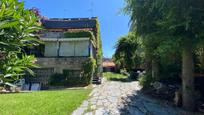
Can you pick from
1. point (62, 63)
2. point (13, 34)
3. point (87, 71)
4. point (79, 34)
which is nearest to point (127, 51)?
point (79, 34)

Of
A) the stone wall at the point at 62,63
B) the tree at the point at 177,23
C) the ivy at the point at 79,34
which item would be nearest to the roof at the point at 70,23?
the ivy at the point at 79,34

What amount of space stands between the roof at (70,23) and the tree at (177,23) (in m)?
15.6

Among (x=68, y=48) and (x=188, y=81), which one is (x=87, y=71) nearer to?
(x=68, y=48)

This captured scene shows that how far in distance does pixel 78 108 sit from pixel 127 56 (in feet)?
79.8

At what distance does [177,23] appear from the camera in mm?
9461

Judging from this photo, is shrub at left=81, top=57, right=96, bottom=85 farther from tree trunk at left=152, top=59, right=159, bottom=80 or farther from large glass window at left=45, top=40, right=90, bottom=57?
tree trunk at left=152, top=59, right=159, bottom=80

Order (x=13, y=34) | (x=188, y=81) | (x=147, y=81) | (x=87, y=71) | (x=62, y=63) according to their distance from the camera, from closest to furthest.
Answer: (x=13, y=34), (x=188, y=81), (x=147, y=81), (x=87, y=71), (x=62, y=63)

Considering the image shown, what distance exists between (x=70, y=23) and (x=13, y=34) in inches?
963

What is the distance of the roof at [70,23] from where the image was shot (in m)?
27.1

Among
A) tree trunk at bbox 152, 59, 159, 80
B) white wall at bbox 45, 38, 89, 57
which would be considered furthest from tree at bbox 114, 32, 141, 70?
tree trunk at bbox 152, 59, 159, 80

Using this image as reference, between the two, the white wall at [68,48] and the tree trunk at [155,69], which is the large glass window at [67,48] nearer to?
the white wall at [68,48]

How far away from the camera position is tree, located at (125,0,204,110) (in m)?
9.24

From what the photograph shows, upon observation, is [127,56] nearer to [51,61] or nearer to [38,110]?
[51,61]

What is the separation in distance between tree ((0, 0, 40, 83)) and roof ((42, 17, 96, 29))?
2348cm
